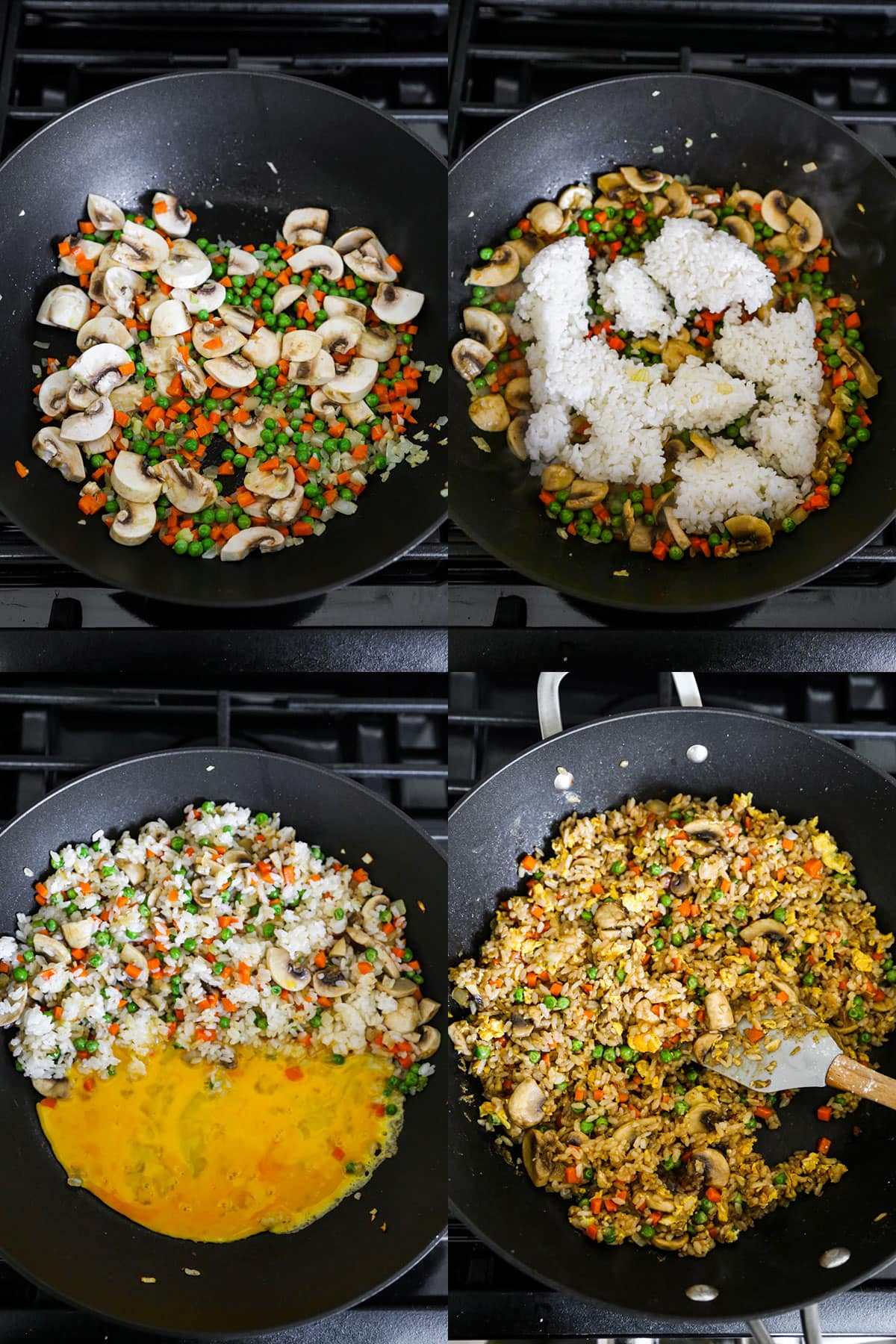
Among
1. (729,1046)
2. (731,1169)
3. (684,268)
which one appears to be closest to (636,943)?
(729,1046)

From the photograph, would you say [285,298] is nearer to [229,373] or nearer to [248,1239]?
[229,373]

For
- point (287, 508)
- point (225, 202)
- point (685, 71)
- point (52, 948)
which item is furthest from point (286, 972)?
point (685, 71)

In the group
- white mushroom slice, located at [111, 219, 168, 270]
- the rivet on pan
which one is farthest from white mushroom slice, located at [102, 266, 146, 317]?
the rivet on pan

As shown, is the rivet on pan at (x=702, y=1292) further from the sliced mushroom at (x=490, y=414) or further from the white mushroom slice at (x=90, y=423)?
the white mushroom slice at (x=90, y=423)

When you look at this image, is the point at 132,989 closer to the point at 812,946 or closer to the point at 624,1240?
the point at 624,1240

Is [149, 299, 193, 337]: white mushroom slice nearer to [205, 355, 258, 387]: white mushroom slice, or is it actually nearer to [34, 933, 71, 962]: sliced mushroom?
[205, 355, 258, 387]: white mushroom slice
